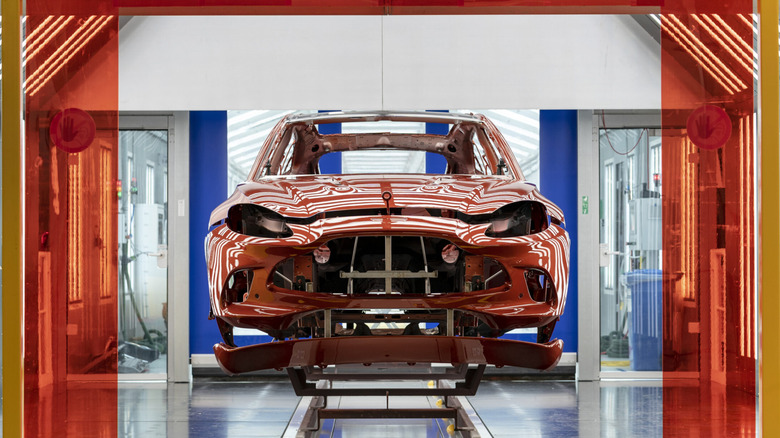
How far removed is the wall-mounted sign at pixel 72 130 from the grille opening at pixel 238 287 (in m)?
0.78

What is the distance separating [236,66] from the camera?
6598 mm

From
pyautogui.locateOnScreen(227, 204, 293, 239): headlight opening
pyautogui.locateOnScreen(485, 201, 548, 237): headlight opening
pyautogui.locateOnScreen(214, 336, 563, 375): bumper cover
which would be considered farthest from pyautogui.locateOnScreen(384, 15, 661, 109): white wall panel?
pyautogui.locateOnScreen(214, 336, 563, 375): bumper cover

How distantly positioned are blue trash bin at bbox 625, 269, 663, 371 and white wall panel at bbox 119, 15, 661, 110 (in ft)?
6.29

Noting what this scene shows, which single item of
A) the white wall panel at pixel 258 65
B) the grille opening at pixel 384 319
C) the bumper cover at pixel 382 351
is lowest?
the bumper cover at pixel 382 351

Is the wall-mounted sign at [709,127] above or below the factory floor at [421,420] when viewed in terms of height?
above

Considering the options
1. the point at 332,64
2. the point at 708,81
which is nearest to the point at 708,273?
the point at 708,81

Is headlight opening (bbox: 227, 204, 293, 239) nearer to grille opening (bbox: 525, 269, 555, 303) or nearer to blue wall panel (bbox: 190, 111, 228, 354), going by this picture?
grille opening (bbox: 525, 269, 555, 303)

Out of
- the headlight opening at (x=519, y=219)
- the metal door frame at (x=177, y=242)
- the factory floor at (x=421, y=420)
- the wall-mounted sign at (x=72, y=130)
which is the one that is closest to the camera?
the wall-mounted sign at (x=72, y=130)

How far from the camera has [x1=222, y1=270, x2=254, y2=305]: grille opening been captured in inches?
121

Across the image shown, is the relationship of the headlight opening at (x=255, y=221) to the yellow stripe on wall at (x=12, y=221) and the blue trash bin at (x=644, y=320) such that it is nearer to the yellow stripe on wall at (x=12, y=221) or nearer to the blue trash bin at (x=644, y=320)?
the yellow stripe on wall at (x=12, y=221)

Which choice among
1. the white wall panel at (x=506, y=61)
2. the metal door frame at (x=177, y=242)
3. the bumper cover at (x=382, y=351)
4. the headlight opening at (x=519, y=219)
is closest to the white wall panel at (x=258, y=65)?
the white wall panel at (x=506, y=61)

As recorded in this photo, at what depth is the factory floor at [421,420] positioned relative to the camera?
4902 millimetres

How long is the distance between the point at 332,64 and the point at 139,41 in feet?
5.64

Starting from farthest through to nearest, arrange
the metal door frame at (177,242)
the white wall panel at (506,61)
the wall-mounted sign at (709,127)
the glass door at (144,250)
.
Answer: the glass door at (144,250)
the metal door frame at (177,242)
the white wall panel at (506,61)
the wall-mounted sign at (709,127)
